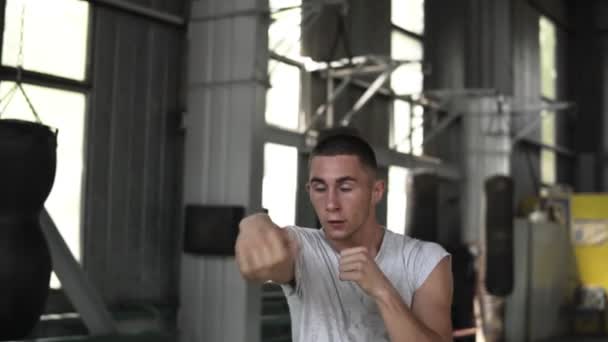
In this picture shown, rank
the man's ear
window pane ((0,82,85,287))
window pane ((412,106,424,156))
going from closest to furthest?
the man's ear
window pane ((0,82,85,287))
window pane ((412,106,424,156))

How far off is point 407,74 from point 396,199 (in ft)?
5.53

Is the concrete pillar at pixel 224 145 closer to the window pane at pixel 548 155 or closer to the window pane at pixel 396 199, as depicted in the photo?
the window pane at pixel 396 199

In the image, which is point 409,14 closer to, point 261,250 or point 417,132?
point 417,132

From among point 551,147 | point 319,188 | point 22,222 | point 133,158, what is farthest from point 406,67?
point 319,188

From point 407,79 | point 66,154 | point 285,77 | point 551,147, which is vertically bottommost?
point 66,154

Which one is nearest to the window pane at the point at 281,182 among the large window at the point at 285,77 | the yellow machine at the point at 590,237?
the large window at the point at 285,77

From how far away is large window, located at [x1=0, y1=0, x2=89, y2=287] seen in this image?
5.52 m

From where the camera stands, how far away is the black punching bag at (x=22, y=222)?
353cm

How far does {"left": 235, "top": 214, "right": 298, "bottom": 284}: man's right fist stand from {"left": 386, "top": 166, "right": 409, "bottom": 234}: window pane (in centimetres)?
767

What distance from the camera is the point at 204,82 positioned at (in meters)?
6.66

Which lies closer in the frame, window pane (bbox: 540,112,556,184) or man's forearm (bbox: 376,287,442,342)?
man's forearm (bbox: 376,287,442,342)

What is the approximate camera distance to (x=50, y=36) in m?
5.79

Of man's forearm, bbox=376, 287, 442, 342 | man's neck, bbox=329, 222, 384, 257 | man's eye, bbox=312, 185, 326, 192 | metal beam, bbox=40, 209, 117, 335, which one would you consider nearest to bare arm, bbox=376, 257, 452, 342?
man's forearm, bbox=376, 287, 442, 342

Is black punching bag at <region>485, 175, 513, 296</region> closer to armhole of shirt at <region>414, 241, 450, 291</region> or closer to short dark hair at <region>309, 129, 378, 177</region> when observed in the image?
armhole of shirt at <region>414, 241, 450, 291</region>
